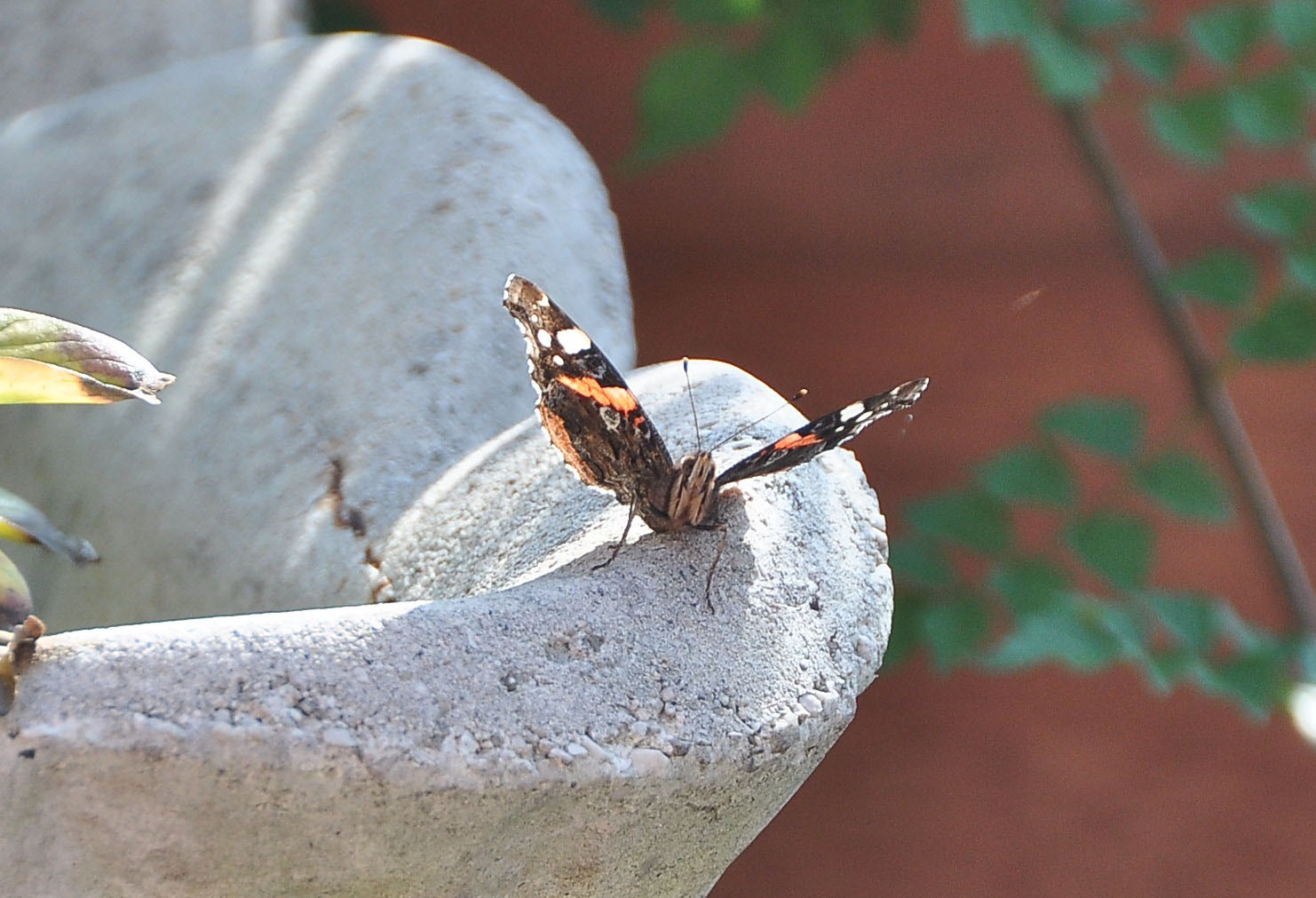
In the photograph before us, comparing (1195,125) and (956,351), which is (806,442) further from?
(956,351)


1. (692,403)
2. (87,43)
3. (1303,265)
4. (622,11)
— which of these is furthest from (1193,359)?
(87,43)

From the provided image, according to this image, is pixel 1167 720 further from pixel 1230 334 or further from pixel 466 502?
pixel 466 502

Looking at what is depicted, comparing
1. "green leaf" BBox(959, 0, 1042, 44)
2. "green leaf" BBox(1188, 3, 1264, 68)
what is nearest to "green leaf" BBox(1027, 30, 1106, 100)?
"green leaf" BBox(959, 0, 1042, 44)

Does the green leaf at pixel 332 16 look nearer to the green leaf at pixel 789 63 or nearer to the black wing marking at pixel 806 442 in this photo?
the green leaf at pixel 789 63

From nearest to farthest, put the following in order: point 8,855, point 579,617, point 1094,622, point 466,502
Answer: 1. point 8,855
2. point 579,617
3. point 466,502
4. point 1094,622

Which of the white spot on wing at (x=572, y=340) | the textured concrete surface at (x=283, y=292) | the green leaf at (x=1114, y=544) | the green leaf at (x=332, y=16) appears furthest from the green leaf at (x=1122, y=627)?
the green leaf at (x=332, y=16)

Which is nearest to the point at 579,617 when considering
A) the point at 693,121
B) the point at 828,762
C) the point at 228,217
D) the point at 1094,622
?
the point at 228,217
